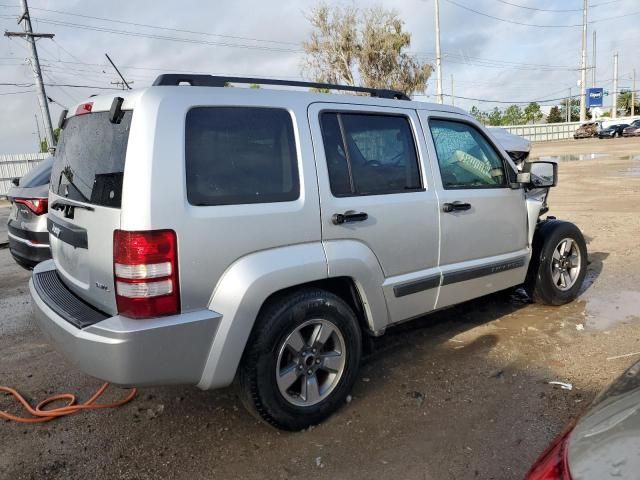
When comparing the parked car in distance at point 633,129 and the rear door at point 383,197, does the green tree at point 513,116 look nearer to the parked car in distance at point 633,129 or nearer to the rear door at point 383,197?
the parked car in distance at point 633,129

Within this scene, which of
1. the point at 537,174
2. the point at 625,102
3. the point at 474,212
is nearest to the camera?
the point at 474,212

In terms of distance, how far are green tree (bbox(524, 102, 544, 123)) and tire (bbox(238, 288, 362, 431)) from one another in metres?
82.1

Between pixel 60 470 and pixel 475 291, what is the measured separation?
9.90ft

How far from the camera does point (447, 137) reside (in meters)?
3.94

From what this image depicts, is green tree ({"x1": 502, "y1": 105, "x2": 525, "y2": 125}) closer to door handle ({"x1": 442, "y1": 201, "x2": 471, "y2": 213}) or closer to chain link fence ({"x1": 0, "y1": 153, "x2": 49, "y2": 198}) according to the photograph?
chain link fence ({"x1": 0, "y1": 153, "x2": 49, "y2": 198})

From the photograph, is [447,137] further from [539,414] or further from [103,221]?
[103,221]

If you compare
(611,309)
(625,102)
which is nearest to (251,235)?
(611,309)

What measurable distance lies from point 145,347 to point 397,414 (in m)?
1.60

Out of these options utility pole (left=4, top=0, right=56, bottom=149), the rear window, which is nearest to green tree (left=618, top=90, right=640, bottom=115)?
utility pole (left=4, top=0, right=56, bottom=149)

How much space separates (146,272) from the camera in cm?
252

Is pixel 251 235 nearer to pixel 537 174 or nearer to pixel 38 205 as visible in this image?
pixel 537 174

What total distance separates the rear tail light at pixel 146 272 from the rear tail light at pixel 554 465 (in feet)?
5.81

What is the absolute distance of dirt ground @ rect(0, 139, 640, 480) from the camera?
2.79m

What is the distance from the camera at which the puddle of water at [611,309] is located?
4.55 m
